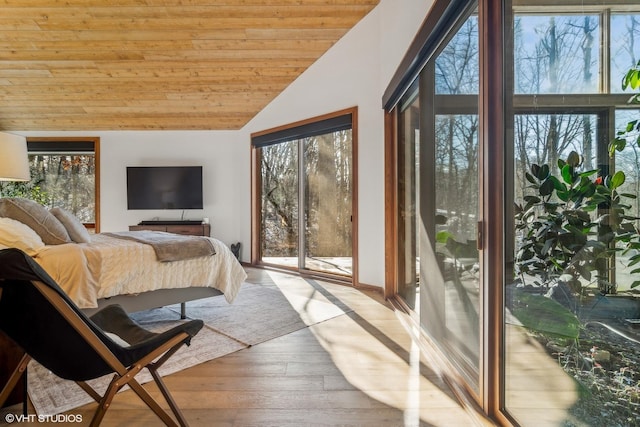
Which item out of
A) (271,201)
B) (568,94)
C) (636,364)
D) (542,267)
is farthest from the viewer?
(271,201)

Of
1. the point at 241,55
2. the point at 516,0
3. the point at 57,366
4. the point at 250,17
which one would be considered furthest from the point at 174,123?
the point at 516,0

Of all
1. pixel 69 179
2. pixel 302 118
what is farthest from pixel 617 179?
pixel 69 179

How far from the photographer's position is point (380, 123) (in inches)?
164

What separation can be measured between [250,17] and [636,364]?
4524 millimetres

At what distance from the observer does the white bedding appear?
8.07 feet

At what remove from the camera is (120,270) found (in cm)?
266

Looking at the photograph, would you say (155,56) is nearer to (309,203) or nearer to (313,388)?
(309,203)

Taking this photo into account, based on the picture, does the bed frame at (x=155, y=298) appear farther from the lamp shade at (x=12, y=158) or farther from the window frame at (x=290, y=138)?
the window frame at (x=290, y=138)

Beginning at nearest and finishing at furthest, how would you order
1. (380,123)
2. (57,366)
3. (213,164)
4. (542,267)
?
(542,267) → (57,366) → (380,123) → (213,164)

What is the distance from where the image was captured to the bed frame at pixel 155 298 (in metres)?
2.67

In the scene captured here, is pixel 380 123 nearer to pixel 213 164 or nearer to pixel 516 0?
pixel 516 0

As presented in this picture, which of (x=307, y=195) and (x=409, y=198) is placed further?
(x=307, y=195)

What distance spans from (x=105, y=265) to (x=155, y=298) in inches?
18.6

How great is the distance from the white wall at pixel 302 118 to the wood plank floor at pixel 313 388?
175 centimetres
